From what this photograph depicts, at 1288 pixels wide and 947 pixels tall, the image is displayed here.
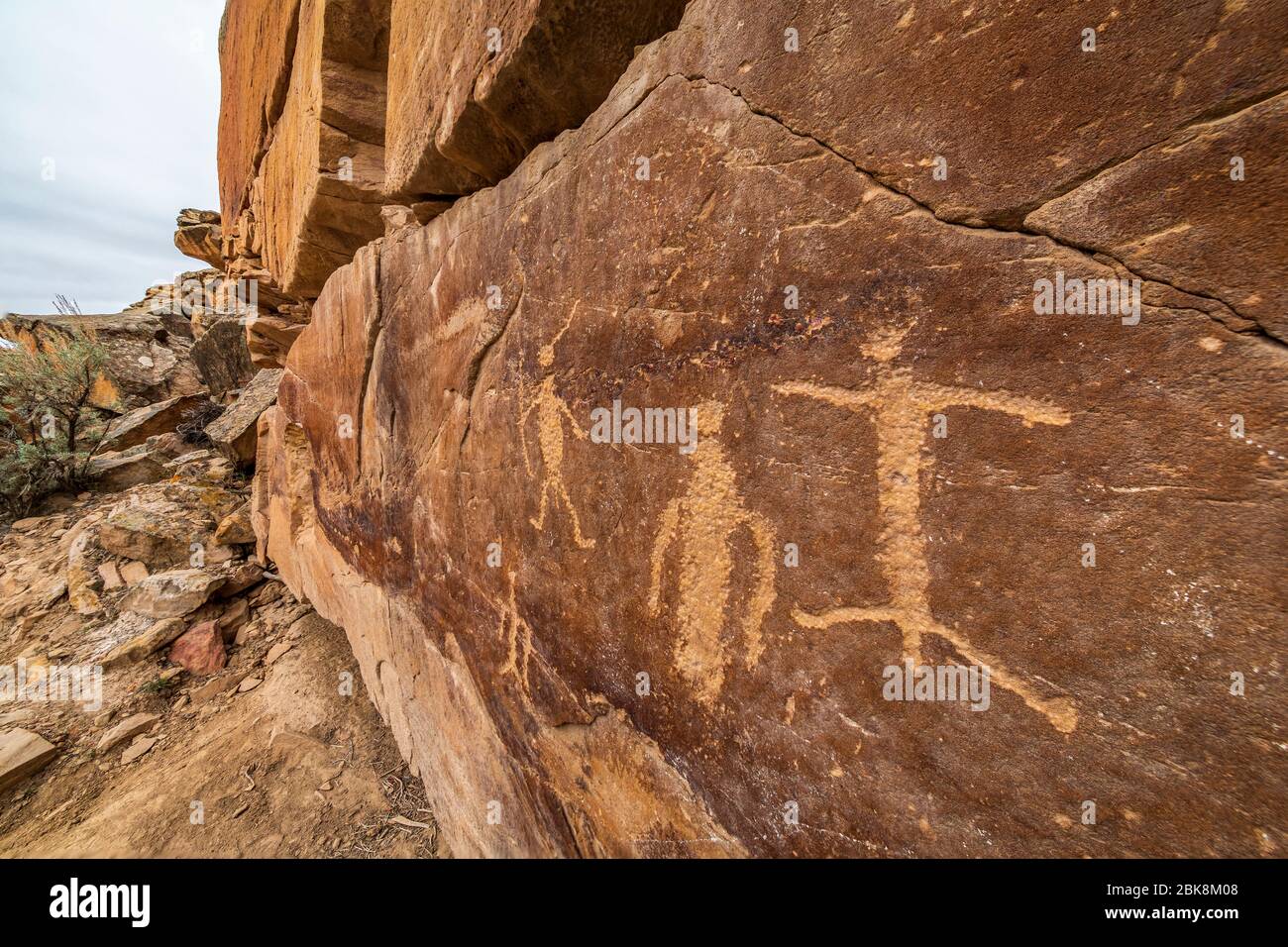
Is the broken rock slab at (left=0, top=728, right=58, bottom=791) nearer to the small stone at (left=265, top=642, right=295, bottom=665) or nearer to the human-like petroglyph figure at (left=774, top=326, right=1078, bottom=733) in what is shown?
the small stone at (left=265, top=642, right=295, bottom=665)

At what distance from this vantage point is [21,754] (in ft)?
10.2

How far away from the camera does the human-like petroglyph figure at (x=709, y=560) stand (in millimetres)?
1110

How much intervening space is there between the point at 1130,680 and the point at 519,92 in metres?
2.23

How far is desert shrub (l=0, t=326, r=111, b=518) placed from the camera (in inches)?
233

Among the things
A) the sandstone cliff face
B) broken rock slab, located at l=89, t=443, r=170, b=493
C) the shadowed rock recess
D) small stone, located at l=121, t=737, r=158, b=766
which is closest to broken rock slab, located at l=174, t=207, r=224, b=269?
broken rock slab, located at l=89, t=443, r=170, b=493

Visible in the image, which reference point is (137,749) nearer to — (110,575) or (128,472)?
(110,575)

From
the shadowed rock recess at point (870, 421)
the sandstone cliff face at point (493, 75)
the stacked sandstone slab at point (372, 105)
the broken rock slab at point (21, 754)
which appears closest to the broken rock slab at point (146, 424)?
the stacked sandstone slab at point (372, 105)

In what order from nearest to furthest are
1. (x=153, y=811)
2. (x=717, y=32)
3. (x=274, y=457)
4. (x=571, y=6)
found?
(x=717, y=32)
(x=571, y=6)
(x=153, y=811)
(x=274, y=457)

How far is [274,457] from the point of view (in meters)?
4.23

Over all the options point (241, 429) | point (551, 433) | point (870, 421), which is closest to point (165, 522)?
point (241, 429)

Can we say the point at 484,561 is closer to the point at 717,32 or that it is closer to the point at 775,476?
the point at 775,476

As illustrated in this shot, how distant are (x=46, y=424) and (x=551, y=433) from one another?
982 centimetres

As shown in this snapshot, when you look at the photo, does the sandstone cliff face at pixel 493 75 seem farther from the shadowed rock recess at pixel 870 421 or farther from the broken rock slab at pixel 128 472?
the broken rock slab at pixel 128 472

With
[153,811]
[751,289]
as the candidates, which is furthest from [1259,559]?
[153,811]
